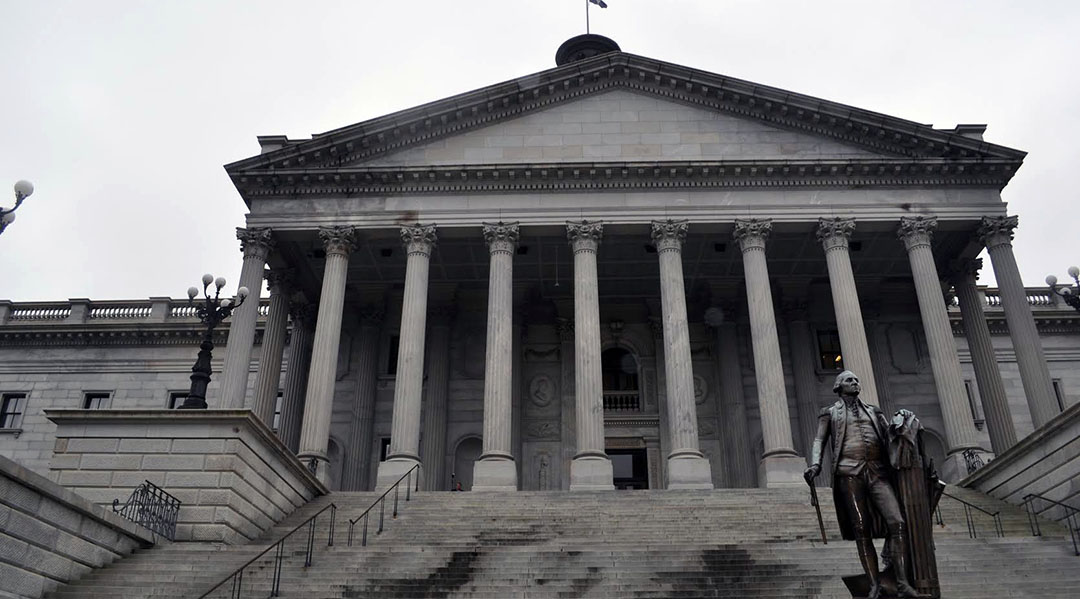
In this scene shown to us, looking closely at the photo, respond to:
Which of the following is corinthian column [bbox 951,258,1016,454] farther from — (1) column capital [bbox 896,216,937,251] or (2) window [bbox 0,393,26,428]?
(2) window [bbox 0,393,26,428]

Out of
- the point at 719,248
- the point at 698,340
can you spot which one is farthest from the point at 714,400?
the point at 719,248

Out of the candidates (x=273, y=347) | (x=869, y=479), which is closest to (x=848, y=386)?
(x=869, y=479)

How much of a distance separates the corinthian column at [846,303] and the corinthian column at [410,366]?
44.9ft

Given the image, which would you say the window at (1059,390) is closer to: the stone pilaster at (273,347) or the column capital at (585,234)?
the column capital at (585,234)

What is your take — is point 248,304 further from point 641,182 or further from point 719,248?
point 719,248

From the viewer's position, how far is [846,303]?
94.3ft

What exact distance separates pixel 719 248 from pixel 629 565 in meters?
20.3

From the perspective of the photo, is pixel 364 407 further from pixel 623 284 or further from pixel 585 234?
pixel 585 234

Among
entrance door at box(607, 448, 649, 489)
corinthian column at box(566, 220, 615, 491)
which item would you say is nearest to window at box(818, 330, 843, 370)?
entrance door at box(607, 448, 649, 489)

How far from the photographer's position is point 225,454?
18.4 meters

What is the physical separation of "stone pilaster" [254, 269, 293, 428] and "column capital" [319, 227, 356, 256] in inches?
139

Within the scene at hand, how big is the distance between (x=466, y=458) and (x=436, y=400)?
2.72 metres

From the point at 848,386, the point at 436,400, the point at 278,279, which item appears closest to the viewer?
the point at 848,386

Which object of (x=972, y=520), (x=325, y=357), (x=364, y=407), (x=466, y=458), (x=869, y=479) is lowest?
(x=869, y=479)
